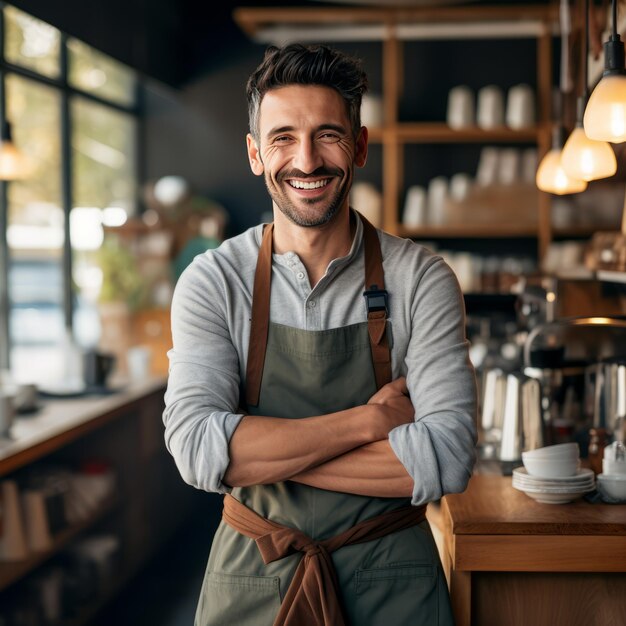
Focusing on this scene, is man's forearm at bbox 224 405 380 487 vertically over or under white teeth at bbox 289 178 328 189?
under

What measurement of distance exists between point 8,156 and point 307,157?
2556mm

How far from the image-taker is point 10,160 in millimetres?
3975

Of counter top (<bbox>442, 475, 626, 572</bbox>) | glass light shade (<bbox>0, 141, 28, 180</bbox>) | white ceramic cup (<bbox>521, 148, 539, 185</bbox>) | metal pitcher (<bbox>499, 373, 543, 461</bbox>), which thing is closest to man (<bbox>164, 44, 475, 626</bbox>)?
counter top (<bbox>442, 475, 626, 572</bbox>)

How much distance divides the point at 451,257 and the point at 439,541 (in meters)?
3.50

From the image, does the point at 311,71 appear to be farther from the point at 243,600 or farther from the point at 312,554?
the point at 243,600

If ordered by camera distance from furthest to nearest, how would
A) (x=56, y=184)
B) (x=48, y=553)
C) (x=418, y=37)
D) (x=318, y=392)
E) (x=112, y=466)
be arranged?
1. (x=418, y=37)
2. (x=56, y=184)
3. (x=112, y=466)
4. (x=48, y=553)
5. (x=318, y=392)

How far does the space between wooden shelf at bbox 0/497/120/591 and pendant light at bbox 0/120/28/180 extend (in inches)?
60.5

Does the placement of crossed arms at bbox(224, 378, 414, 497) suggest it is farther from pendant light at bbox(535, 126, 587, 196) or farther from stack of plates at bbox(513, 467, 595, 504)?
pendant light at bbox(535, 126, 587, 196)

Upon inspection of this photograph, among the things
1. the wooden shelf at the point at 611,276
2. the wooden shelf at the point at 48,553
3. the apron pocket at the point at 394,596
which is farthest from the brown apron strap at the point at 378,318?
the wooden shelf at the point at 48,553

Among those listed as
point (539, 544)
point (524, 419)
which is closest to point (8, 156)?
point (524, 419)

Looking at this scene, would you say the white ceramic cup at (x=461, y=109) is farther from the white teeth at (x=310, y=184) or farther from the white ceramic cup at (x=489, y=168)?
the white teeth at (x=310, y=184)

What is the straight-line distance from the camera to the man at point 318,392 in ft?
5.68

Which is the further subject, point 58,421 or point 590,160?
point 58,421

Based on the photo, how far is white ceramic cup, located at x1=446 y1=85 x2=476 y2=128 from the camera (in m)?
6.03
